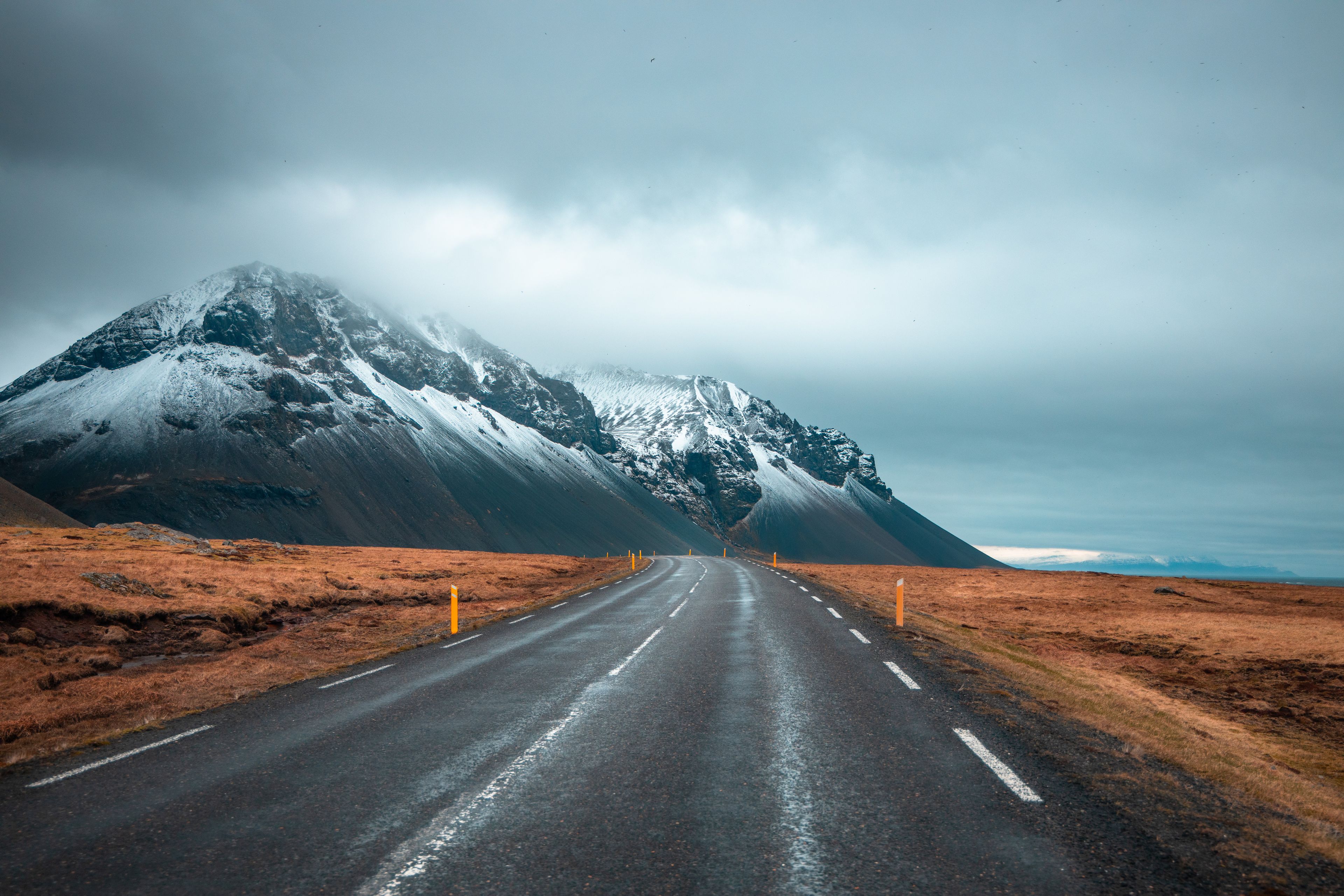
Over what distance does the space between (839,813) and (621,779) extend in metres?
2.00

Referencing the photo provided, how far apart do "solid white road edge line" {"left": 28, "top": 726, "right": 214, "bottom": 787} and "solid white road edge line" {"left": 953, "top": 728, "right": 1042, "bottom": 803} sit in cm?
869

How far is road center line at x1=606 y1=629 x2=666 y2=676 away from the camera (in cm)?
1223

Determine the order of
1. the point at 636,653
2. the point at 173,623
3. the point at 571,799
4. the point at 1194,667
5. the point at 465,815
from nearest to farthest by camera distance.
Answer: the point at 465,815 → the point at 571,799 → the point at 636,653 → the point at 1194,667 → the point at 173,623

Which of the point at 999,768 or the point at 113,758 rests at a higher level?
the point at 999,768

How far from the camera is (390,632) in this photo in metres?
20.1

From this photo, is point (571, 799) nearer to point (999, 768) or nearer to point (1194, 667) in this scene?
point (999, 768)

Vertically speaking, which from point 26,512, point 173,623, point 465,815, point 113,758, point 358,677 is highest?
point 465,815

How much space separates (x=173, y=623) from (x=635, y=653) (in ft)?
45.4

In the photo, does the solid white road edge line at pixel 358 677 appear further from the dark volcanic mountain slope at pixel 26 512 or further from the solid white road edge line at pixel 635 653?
the dark volcanic mountain slope at pixel 26 512

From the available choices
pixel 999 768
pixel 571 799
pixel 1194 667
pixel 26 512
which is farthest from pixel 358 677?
pixel 26 512

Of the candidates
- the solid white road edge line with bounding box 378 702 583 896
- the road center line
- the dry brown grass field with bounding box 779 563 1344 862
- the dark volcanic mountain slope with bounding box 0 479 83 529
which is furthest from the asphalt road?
the dark volcanic mountain slope with bounding box 0 479 83 529

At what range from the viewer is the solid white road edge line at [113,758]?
6914 millimetres

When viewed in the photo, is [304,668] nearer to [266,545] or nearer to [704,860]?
[704,860]

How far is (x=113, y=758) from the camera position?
7.68 meters
